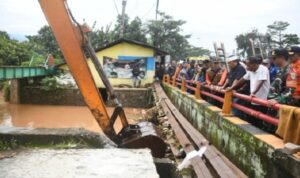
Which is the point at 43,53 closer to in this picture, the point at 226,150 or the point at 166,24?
the point at 166,24

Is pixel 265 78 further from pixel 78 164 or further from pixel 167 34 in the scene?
pixel 167 34

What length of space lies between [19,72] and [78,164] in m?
16.3

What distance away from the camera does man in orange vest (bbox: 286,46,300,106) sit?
424 cm

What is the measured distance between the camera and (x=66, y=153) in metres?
4.35

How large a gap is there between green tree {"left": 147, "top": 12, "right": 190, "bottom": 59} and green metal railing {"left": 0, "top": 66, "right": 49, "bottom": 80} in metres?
15.1

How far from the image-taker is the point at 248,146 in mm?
4461

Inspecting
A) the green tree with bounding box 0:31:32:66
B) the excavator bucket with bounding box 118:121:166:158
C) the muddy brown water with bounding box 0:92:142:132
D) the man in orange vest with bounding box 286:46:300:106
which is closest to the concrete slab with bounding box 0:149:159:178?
the excavator bucket with bounding box 118:121:166:158

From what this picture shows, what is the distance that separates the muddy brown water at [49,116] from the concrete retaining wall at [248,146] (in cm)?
748

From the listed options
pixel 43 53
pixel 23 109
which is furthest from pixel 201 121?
pixel 43 53

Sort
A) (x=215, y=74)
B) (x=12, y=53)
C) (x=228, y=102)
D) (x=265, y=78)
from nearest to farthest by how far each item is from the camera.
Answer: (x=265, y=78), (x=228, y=102), (x=215, y=74), (x=12, y=53)

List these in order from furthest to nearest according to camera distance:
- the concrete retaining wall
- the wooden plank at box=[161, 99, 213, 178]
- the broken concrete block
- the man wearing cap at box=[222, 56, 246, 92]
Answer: the man wearing cap at box=[222, 56, 246, 92] < the wooden plank at box=[161, 99, 213, 178] < the concrete retaining wall < the broken concrete block

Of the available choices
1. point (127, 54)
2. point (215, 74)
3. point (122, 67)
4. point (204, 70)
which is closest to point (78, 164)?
point (215, 74)

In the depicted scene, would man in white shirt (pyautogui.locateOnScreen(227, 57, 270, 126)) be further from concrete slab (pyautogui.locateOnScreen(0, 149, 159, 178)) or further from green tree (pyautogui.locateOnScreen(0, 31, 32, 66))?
green tree (pyautogui.locateOnScreen(0, 31, 32, 66))

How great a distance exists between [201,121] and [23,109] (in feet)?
49.2
